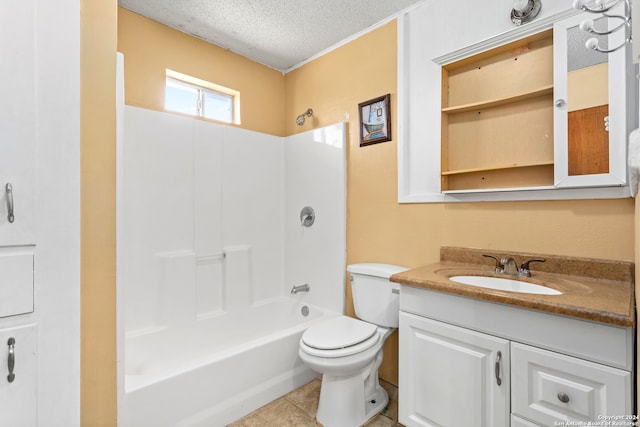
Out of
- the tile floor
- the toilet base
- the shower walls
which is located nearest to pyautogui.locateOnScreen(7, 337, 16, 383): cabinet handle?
the shower walls

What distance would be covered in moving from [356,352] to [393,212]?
0.92 meters

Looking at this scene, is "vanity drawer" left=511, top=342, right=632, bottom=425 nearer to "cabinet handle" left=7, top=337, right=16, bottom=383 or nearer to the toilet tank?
the toilet tank

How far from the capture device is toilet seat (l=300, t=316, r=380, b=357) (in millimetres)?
1563

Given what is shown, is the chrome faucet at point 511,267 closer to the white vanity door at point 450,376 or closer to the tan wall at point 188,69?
the white vanity door at point 450,376

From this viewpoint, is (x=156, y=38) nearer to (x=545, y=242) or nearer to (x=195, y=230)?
(x=195, y=230)

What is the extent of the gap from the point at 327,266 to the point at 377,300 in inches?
22.9

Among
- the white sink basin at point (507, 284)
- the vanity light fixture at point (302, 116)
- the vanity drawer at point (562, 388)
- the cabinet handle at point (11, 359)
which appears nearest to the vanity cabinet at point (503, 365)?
the vanity drawer at point (562, 388)

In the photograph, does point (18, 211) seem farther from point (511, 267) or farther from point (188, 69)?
point (511, 267)

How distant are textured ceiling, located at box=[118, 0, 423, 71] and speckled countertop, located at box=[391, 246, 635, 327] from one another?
1.60 metres

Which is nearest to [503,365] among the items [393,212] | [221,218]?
[393,212]

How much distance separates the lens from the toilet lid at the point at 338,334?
62.9 inches

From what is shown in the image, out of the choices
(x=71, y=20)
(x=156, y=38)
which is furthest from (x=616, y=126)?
(x=156, y=38)

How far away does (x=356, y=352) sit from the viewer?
1577 millimetres

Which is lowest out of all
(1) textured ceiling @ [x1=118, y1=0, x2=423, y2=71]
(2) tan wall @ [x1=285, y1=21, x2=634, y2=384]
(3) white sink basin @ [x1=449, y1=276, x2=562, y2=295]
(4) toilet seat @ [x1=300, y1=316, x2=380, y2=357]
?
(4) toilet seat @ [x1=300, y1=316, x2=380, y2=357]
